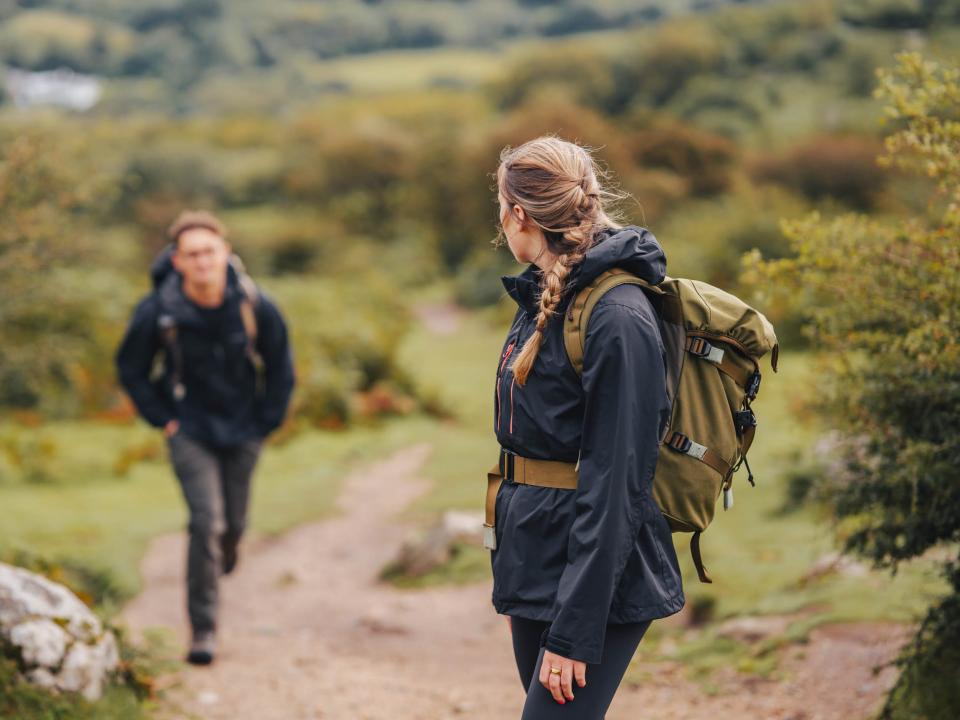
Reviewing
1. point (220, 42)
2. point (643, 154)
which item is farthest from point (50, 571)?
point (220, 42)

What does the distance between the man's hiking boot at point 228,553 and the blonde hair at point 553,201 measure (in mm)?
3832

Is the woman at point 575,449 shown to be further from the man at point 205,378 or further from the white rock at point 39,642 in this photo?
the man at point 205,378

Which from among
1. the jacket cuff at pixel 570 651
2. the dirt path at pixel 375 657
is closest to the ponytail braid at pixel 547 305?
the jacket cuff at pixel 570 651

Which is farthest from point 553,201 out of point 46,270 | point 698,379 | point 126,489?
point 126,489

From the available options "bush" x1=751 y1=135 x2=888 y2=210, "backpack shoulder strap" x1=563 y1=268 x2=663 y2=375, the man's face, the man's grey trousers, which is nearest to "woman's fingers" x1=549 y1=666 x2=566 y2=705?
"backpack shoulder strap" x1=563 y1=268 x2=663 y2=375

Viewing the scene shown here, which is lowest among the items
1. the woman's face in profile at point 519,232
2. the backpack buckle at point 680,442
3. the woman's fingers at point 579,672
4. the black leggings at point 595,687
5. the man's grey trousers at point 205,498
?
the man's grey trousers at point 205,498

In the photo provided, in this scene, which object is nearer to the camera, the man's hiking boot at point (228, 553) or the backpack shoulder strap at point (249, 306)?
the backpack shoulder strap at point (249, 306)

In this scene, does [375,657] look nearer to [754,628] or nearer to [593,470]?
[754,628]

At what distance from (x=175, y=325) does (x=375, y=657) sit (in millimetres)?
2437

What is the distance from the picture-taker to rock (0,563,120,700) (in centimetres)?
438

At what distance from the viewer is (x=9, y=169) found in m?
9.91

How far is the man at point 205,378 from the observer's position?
5664 millimetres

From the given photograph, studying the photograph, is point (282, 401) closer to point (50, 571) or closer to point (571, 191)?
point (50, 571)

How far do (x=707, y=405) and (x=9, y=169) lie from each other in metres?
8.99
